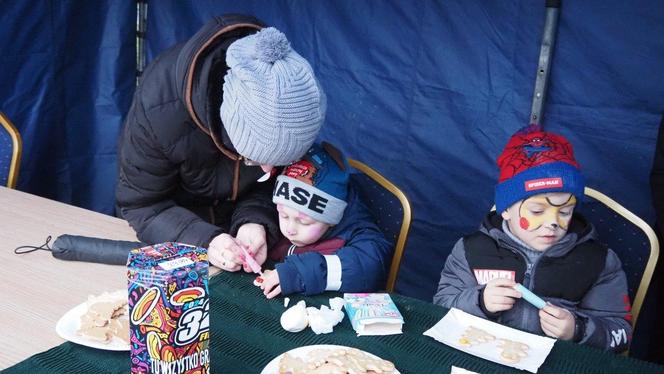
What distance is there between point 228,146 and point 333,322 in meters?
0.47

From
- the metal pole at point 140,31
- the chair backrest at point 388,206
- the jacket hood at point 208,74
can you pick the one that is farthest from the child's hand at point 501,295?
the metal pole at point 140,31

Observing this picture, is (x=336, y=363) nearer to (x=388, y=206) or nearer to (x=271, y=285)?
(x=271, y=285)

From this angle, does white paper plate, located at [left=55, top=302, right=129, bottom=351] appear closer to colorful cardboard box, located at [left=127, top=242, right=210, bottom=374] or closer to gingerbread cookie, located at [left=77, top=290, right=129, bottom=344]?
gingerbread cookie, located at [left=77, top=290, right=129, bottom=344]

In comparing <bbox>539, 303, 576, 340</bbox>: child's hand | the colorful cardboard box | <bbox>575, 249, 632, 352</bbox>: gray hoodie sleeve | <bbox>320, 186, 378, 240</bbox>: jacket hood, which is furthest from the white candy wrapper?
the colorful cardboard box

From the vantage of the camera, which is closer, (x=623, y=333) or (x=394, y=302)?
(x=394, y=302)

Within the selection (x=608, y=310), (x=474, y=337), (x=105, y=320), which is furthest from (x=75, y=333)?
(x=608, y=310)

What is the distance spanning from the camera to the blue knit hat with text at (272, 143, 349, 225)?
56.4 inches

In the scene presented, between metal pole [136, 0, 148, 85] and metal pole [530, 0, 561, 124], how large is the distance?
185 cm

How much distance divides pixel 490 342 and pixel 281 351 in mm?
383

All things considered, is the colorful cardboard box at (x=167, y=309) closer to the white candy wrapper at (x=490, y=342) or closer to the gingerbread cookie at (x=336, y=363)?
the gingerbread cookie at (x=336, y=363)

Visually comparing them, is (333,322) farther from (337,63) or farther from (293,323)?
(337,63)

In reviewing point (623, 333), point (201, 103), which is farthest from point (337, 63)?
point (623, 333)

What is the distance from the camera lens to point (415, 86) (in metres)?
2.30

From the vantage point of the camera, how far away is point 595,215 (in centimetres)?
168
